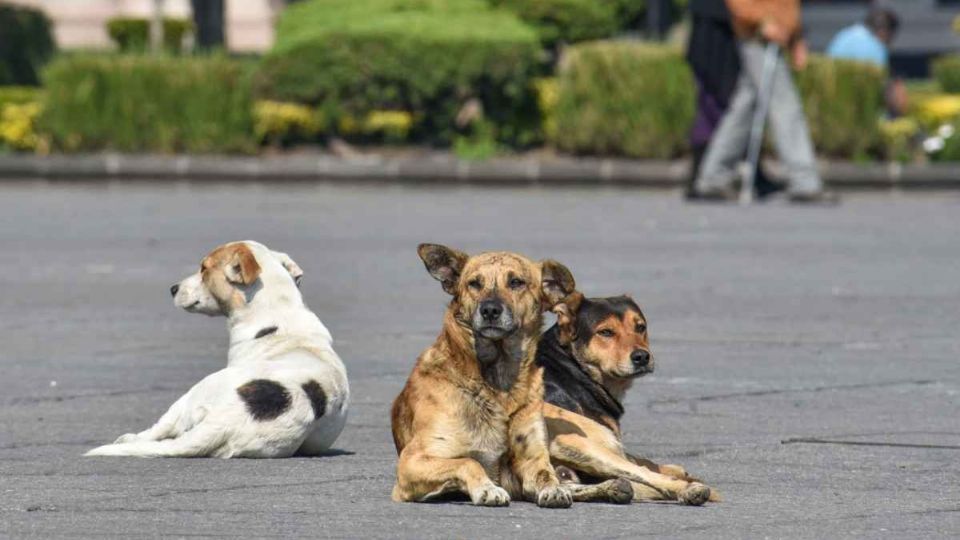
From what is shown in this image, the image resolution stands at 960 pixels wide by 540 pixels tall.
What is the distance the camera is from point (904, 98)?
26.5m

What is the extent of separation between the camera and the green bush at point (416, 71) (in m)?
24.0

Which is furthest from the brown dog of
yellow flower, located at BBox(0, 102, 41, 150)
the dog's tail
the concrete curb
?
yellow flower, located at BBox(0, 102, 41, 150)

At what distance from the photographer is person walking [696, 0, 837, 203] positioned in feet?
65.2

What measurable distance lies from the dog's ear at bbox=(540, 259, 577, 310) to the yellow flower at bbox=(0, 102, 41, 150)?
18044 millimetres

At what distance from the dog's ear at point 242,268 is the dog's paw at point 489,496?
5.82 feet

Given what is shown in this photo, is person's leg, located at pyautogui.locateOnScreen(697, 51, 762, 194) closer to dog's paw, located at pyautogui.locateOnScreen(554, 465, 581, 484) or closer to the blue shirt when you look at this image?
the blue shirt

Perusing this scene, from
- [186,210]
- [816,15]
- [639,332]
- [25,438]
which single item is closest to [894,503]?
[639,332]

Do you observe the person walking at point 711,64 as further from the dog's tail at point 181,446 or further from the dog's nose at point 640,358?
the dog's nose at point 640,358

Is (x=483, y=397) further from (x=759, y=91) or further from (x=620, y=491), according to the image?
(x=759, y=91)

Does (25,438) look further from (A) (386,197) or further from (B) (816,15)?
(B) (816,15)

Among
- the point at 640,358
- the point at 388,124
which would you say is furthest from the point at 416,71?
the point at 640,358

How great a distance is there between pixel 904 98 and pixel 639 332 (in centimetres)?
2002

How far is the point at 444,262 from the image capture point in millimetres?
6789

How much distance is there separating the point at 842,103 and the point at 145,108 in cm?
756
